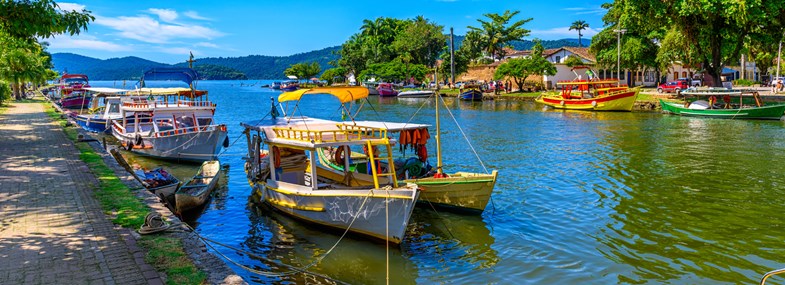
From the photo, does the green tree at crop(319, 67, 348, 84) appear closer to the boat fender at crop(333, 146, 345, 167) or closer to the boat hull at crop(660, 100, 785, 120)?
the boat hull at crop(660, 100, 785, 120)

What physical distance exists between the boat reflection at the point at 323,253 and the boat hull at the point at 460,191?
117 inches

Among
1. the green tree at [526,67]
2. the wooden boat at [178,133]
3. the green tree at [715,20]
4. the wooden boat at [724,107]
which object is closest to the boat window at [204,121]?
the wooden boat at [178,133]

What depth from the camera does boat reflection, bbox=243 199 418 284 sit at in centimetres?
1156

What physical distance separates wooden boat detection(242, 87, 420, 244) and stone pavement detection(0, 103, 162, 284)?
4559mm

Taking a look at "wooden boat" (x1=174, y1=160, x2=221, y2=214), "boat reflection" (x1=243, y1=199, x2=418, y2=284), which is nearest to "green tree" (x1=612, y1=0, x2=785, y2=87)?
"boat reflection" (x1=243, y1=199, x2=418, y2=284)

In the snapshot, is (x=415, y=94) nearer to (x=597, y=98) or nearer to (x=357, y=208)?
(x=597, y=98)

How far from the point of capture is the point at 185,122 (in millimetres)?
26234

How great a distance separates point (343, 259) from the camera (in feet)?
41.2

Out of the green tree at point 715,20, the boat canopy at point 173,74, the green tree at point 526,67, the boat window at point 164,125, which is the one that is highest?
the green tree at point 715,20

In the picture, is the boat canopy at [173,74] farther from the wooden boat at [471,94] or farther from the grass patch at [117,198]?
the wooden boat at [471,94]

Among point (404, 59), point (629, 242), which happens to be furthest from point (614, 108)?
point (404, 59)

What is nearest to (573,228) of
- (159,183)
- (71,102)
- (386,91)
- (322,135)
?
(322,135)

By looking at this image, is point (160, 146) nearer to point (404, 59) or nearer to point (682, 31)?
→ point (682, 31)

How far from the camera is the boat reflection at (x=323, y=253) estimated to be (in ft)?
37.9
